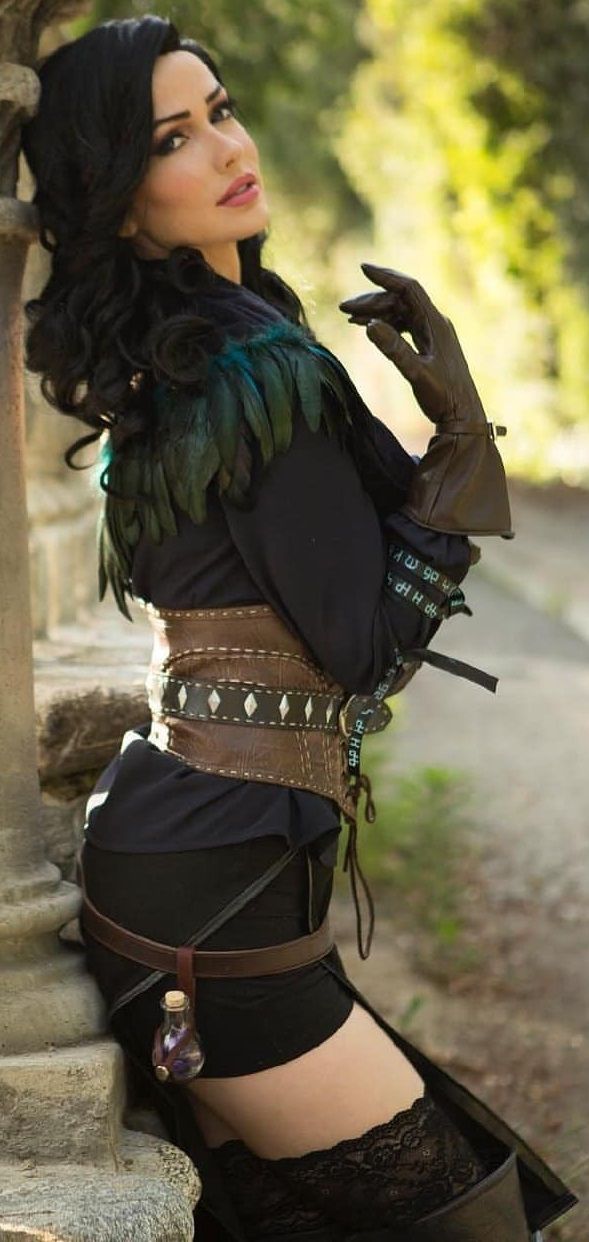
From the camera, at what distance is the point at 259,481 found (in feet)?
6.51

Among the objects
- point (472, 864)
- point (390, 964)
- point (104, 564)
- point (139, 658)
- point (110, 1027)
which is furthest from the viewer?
point (472, 864)

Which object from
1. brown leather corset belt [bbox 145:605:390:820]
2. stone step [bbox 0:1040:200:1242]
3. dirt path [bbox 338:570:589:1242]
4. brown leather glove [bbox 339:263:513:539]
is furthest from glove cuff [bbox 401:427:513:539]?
dirt path [bbox 338:570:589:1242]

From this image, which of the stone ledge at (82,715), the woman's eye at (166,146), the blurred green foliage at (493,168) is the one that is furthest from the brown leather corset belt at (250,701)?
the blurred green foliage at (493,168)

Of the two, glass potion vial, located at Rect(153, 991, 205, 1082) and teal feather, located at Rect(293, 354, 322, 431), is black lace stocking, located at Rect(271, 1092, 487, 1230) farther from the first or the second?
teal feather, located at Rect(293, 354, 322, 431)

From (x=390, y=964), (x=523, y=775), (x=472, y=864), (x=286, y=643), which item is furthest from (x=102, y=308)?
(x=523, y=775)

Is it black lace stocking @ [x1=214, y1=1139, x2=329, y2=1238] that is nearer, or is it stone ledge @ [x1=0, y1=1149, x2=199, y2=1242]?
stone ledge @ [x1=0, y1=1149, x2=199, y2=1242]

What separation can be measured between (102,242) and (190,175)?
0.15 metres

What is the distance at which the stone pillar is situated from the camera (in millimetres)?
1872

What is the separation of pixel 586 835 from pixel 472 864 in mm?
528

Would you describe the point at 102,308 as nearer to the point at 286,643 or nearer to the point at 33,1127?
the point at 286,643

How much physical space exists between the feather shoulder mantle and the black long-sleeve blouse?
3 cm

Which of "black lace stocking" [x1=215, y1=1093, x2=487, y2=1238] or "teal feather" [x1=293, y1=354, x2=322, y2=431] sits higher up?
"teal feather" [x1=293, y1=354, x2=322, y2=431]

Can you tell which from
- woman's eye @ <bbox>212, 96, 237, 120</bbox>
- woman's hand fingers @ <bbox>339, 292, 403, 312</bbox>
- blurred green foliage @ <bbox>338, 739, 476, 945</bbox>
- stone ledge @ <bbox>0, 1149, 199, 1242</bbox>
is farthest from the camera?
blurred green foliage @ <bbox>338, 739, 476, 945</bbox>

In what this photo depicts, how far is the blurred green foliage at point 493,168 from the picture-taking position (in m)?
13.5
